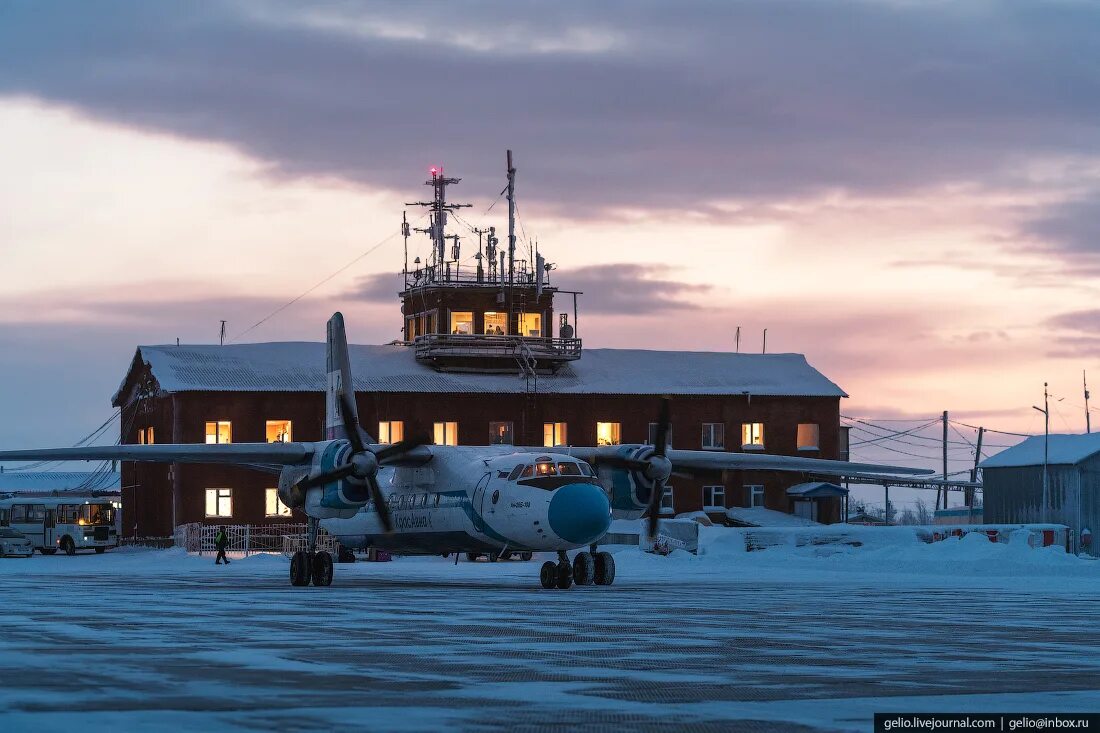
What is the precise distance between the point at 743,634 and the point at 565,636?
7.63 feet

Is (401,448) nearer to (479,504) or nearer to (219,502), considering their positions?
(479,504)

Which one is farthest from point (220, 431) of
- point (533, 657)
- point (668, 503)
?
point (533, 657)

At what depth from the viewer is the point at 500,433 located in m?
78.8

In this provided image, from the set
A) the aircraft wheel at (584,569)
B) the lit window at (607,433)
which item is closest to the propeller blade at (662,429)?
the aircraft wheel at (584,569)

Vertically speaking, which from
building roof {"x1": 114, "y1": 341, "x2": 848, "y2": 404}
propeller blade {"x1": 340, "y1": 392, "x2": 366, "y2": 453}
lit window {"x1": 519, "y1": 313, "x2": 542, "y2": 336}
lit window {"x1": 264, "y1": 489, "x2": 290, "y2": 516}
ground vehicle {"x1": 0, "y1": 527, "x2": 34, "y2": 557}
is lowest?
ground vehicle {"x1": 0, "y1": 527, "x2": 34, "y2": 557}

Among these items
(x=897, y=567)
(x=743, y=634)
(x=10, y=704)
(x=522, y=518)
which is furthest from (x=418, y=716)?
(x=897, y=567)

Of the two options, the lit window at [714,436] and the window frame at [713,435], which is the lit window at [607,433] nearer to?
the window frame at [713,435]

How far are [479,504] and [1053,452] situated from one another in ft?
152

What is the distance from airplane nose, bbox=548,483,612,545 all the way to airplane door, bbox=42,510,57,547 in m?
51.9

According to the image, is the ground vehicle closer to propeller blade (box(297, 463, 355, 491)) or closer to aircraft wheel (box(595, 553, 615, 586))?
propeller blade (box(297, 463, 355, 491))

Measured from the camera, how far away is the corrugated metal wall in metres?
69.1

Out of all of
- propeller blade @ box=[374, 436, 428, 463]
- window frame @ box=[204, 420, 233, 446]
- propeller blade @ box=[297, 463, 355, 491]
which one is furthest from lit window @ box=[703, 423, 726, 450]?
propeller blade @ box=[297, 463, 355, 491]

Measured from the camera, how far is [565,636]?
17844mm

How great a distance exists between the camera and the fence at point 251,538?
68.4 m
